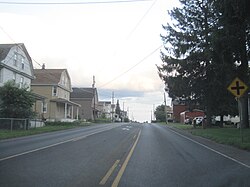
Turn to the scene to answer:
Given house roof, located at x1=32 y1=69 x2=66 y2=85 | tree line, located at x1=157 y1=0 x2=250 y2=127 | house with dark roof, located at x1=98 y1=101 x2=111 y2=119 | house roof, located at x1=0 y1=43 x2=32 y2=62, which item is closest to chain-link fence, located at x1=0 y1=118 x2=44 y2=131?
house roof, located at x1=0 y1=43 x2=32 y2=62

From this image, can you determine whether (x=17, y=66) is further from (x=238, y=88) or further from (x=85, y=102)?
(x=85, y=102)

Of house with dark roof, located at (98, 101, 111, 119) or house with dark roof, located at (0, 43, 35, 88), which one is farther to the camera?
house with dark roof, located at (98, 101, 111, 119)

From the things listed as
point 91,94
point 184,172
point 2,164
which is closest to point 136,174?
point 184,172

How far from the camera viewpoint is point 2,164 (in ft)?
37.5

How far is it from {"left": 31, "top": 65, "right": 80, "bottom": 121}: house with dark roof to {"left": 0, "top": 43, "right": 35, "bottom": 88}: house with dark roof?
29.2 feet

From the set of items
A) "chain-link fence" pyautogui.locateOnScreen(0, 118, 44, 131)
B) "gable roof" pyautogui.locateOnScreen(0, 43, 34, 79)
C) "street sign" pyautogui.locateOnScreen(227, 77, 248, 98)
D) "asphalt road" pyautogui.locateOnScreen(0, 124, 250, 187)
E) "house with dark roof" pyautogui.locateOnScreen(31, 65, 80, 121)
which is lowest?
"asphalt road" pyautogui.locateOnScreen(0, 124, 250, 187)

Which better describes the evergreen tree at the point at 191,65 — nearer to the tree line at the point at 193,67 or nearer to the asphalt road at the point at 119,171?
the tree line at the point at 193,67

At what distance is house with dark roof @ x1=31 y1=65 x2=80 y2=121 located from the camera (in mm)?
58594

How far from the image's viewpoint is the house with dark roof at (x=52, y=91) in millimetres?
58594

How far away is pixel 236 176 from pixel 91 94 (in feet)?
287

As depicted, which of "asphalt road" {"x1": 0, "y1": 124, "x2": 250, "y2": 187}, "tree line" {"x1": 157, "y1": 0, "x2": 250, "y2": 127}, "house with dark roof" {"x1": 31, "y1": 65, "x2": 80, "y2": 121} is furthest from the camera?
"house with dark roof" {"x1": 31, "y1": 65, "x2": 80, "y2": 121}

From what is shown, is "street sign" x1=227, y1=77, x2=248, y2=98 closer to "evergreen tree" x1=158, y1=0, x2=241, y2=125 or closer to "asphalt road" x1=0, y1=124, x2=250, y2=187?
"asphalt road" x1=0, y1=124, x2=250, y2=187

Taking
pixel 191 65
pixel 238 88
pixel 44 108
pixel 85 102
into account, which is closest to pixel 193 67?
pixel 191 65

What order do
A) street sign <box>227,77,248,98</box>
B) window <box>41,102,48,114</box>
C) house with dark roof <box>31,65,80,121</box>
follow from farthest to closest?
house with dark roof <box>31,65,80,121</box>
window <box>41,102,48,114</box>
street sign <box>227,77,248,98</box>
